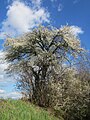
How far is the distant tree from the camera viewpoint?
85.1 feet

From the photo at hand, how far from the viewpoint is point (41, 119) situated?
64.0 feet

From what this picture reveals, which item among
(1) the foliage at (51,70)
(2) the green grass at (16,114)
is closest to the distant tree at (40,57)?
(1) the foliage at (51,70)

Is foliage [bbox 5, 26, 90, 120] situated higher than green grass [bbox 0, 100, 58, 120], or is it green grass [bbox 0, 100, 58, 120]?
foliage [bbox 5, 26, 90, 120]

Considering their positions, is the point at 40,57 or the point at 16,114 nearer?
the point at 16,114

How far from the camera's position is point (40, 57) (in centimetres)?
2627

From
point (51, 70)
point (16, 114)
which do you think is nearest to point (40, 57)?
point (51, 70)

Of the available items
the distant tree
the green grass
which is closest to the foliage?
the distant tree

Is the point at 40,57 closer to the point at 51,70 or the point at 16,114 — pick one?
the point at 51,70

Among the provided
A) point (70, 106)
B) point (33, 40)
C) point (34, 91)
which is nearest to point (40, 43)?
point (33, 40)

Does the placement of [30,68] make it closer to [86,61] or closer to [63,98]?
[63,98]

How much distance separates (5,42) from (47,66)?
4.06 m

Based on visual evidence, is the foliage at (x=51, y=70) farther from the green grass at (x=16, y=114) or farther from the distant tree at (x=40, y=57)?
the green grass at (x=16, y=114)

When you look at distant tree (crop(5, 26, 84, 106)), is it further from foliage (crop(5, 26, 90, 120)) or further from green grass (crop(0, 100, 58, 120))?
green grass (crop(0, 100, 58, 120))

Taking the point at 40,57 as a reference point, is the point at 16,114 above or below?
below
